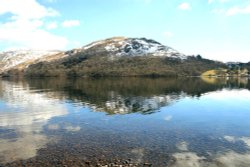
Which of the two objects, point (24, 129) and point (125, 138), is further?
point (24, 129)

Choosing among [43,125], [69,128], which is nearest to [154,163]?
[69,128]

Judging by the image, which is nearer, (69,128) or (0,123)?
(69,128)

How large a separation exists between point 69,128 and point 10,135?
12.9m

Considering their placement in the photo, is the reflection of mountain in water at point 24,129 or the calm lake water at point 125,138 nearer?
the calm lake water at point 125,138

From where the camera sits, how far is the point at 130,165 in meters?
39.6

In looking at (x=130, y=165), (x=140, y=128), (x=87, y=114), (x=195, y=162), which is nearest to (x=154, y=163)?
(x=130, y=165)

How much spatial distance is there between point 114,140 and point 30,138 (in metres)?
17.0

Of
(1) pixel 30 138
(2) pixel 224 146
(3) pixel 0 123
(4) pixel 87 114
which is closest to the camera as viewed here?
(2) pixel 224 146

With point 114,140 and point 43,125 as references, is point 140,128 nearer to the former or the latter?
point 114,140

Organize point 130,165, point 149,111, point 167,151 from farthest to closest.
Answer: point 149,111 → point 167,151 → point 130,165

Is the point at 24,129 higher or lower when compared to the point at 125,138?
higher

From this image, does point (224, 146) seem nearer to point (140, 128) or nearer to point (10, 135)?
point (140, 128)

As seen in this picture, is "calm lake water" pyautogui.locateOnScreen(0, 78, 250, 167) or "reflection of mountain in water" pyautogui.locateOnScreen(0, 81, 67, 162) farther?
"reflection of mountain in water" pyautogui.locateOnScreen(0, 81, 67, 162)

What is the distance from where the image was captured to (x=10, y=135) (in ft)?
190
